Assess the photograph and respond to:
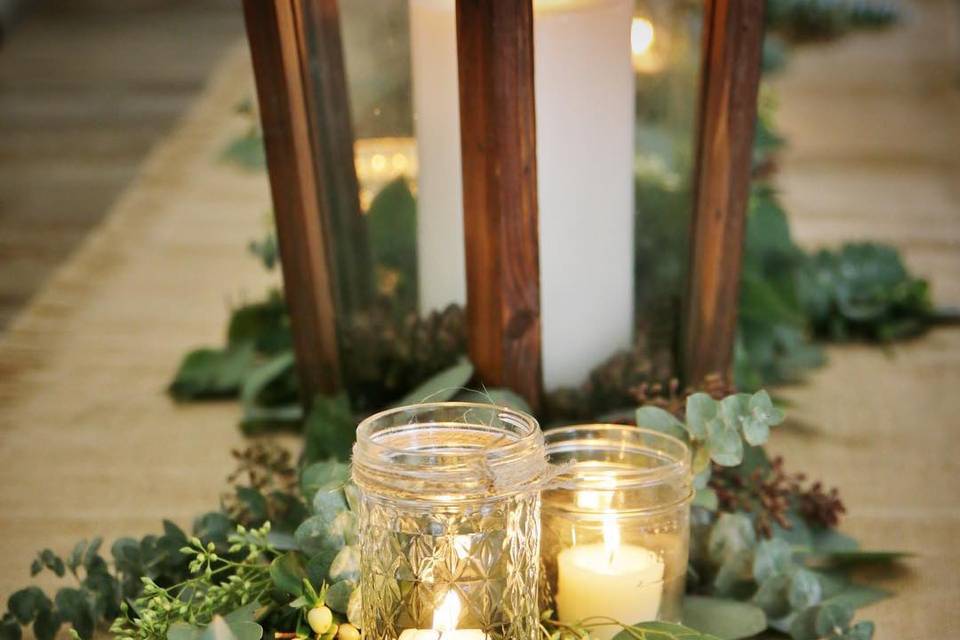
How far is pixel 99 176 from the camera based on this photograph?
172cm

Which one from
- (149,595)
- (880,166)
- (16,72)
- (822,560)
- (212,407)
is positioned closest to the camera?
(149,595)

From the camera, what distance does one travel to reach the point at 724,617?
0.67 metres

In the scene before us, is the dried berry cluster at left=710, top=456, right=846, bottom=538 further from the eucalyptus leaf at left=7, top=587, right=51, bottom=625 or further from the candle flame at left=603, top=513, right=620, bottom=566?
the eucalyptus leaf at left=7, top=587, right=51, bottom=625

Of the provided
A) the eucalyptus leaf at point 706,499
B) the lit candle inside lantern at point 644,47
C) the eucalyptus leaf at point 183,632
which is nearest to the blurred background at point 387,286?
the lit candle inside lantern at point 644,47

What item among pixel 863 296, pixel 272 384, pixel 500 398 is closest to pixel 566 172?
pixel 500 398

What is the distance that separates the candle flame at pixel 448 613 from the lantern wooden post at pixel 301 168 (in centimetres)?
31

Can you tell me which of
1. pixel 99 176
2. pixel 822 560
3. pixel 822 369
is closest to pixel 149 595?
pixel 822 560

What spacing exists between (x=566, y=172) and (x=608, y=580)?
269 mm

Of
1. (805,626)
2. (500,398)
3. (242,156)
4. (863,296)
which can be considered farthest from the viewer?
(242,156)

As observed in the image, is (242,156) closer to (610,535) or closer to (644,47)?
(644,47)

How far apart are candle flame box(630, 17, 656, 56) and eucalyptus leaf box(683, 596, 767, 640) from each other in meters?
0.33

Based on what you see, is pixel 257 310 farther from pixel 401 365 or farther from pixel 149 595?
pixel 149 595

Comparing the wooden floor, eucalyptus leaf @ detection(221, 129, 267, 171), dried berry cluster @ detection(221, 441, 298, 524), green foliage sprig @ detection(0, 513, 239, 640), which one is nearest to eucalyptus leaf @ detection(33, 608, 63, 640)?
green foliage sprig @ detection(0, 513, 239, 640)

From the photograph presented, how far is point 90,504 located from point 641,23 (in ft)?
1.54
